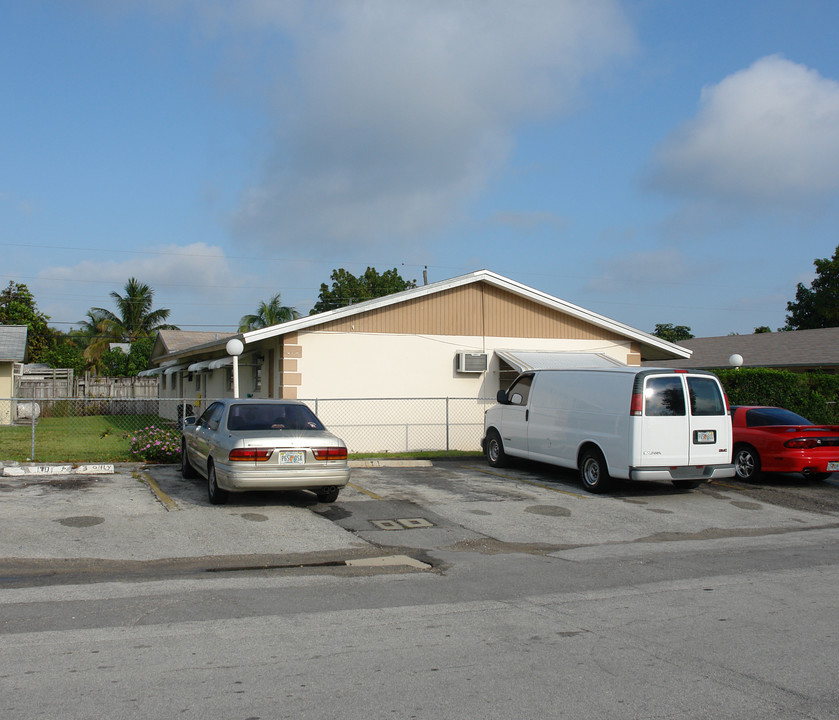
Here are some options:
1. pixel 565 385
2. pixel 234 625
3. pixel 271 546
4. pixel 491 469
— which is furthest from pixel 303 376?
pixel 234 625

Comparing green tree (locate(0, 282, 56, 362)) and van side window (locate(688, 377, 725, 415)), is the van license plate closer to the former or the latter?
van side window (locate(688, 377, 725, 415))

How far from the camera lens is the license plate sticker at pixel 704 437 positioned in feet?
38.4

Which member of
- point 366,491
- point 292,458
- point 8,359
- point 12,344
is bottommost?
point 366,491

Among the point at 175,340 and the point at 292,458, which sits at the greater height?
the point at 175,340

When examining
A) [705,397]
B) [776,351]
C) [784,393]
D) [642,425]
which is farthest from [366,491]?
[776,351]

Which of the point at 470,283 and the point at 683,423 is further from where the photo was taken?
the point at 470,283

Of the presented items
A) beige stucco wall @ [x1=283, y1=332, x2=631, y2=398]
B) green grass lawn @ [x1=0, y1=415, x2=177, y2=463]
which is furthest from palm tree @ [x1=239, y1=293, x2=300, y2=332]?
beige stucco wall @ [x1=283, y1=332, x2=631, y2=398]

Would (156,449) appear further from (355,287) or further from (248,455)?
(355,287)

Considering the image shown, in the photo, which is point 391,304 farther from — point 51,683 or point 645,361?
point 51,683

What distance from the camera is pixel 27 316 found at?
40312mm

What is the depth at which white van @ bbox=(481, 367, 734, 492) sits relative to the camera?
1144cm

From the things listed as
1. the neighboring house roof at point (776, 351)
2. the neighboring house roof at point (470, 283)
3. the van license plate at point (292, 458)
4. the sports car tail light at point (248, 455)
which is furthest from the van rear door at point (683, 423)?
the neighboring house roof at point (776, 351)

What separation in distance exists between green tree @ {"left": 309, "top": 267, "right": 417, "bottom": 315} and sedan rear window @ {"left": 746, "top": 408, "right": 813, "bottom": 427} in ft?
129

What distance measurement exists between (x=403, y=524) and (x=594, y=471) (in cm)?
397
